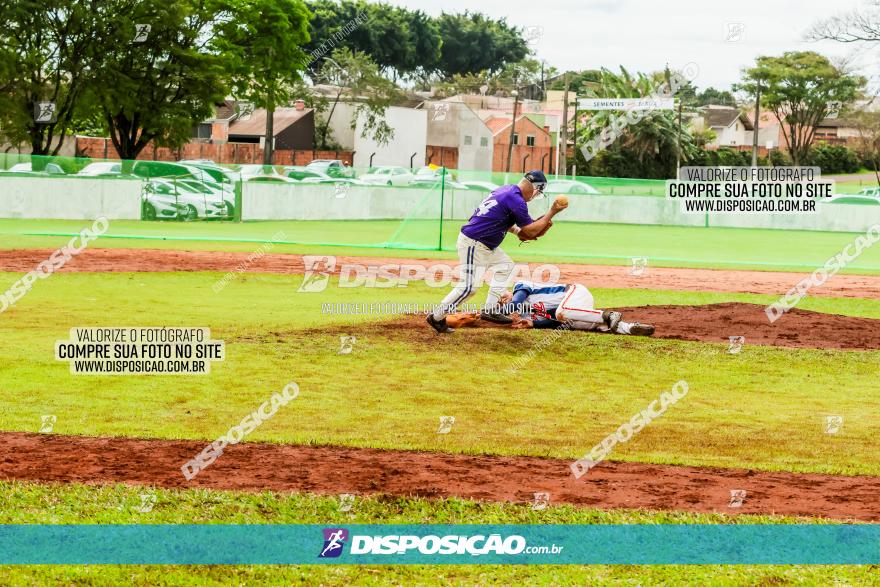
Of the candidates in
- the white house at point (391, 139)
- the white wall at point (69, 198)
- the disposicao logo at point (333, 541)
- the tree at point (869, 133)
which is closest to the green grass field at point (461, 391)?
the disposicao logo at point (333, 541)

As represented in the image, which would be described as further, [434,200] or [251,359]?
[434,200]

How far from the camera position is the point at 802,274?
2688 cm

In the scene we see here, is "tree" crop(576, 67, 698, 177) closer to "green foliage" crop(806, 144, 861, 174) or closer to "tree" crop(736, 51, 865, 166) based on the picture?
"tree" crop(736, 51, 865, 166)

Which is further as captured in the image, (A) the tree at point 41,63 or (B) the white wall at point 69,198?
(A) the tree at point 41,63

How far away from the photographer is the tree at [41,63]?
45.4m

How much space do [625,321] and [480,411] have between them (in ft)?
18.0

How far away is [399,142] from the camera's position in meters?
84.9

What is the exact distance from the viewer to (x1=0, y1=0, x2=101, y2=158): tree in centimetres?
4541

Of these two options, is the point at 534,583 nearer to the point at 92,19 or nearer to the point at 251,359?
the point at 251,359

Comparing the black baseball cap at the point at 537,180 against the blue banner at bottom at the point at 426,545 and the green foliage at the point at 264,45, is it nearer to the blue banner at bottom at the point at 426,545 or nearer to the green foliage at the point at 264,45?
the blue banner at bottom at the point at 426,545

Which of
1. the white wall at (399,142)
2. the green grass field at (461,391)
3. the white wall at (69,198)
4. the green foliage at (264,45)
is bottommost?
the green grass field at (461,391)

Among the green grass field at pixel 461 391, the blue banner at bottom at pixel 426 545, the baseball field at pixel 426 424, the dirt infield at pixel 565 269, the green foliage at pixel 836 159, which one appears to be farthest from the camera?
the green foliage at pixel 836 159

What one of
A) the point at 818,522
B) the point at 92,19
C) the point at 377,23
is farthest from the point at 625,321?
the point at 377,23

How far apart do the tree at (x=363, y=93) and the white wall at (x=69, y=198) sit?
1693 inches
